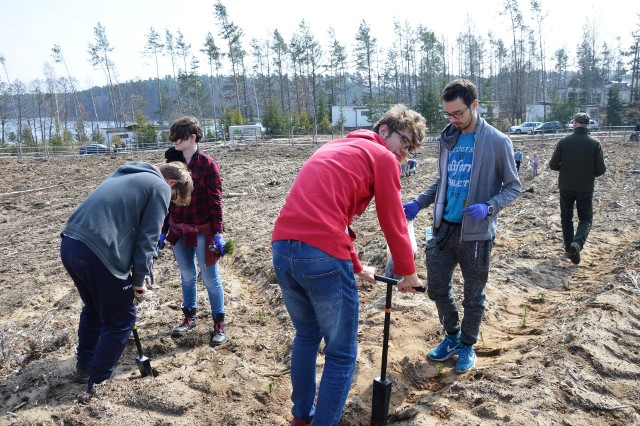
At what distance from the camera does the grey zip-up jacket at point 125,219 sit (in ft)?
9.81

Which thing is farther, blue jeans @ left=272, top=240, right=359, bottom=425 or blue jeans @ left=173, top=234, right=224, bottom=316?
blue jeans @ left=173, top=234, right=224, bottom=316

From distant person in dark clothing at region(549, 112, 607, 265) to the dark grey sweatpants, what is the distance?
132 inches

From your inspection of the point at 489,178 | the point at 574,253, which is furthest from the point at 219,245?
the point at 574,253

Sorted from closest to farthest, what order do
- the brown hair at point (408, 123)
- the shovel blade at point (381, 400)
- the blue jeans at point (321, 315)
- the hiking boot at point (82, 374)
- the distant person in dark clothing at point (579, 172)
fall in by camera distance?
the blue jeans at point (321, 315) → the brown hair at point (408, 123) → the shovel blade at point (381, 400) → the hiking boot at point (82, 374) → the distant person in dark clothing at point (579, 172)

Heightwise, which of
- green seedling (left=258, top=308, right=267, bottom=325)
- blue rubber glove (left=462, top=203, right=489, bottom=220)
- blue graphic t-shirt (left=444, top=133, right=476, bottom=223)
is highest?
A: blue graphic t-shirt (left=444, top=133, right=476, bottom=223)

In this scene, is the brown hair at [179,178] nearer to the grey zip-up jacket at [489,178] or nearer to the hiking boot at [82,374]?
the hiking boot at [82,374]

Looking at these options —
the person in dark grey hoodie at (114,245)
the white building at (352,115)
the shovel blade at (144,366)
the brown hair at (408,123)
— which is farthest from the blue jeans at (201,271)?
the white building at (352,115)

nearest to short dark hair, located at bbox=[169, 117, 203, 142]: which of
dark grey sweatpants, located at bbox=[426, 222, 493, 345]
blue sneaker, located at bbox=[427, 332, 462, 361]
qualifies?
dark grey sweatpants, located at bbox=[426, 222, 493, 345]

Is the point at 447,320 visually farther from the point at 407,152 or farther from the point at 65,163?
the point at 65,163

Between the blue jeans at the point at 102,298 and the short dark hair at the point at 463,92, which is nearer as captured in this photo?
the blue jeans at the point at 102,298

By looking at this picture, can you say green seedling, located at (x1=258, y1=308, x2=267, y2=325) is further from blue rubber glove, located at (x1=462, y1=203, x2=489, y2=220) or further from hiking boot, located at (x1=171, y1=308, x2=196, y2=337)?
blue rubber glove, located at (x1=462, y1=203, x2=489, y2=220)

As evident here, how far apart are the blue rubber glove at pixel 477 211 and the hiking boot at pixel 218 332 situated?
2333mm

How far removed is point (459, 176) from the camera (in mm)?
3418

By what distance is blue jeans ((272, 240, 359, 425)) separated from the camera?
7.85ft
